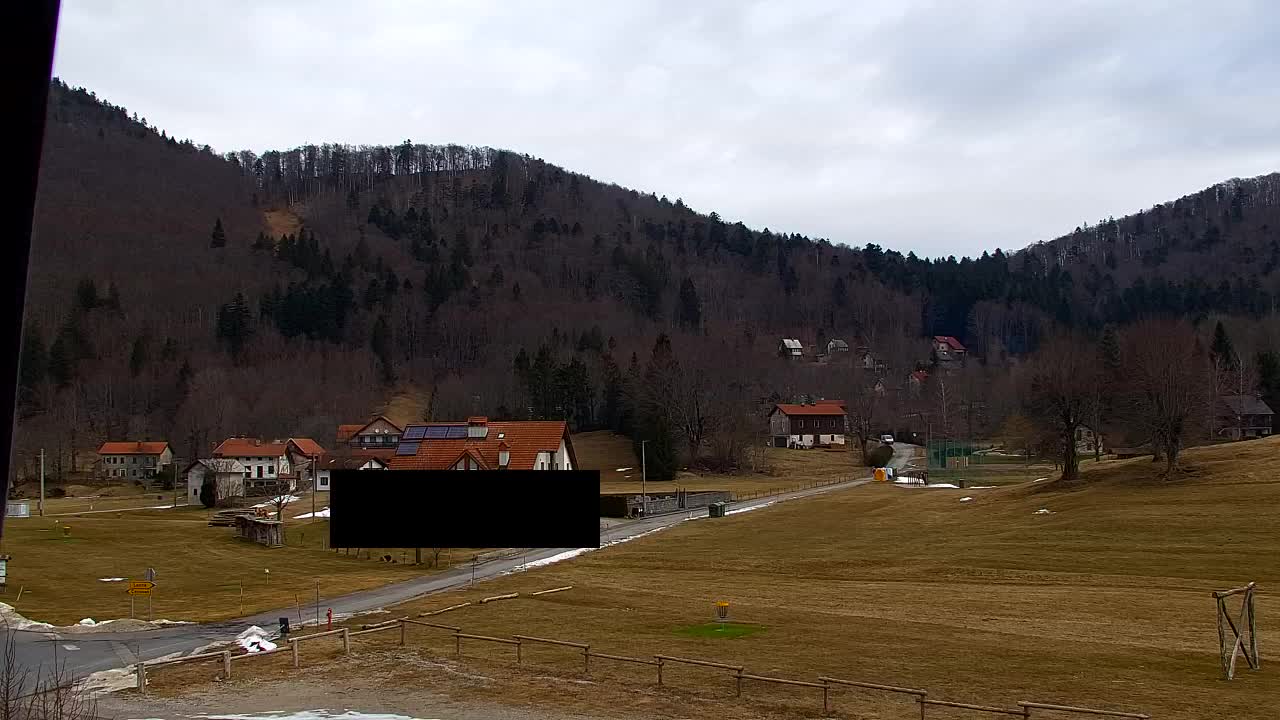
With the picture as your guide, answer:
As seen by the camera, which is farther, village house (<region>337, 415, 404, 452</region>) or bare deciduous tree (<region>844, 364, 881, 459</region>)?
bare deciduous tree (<region>844, 364, 881, 459</region>)

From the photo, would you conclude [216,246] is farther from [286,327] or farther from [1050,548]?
[1050,548]

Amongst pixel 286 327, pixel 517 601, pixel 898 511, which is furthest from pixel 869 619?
pixel 286 327

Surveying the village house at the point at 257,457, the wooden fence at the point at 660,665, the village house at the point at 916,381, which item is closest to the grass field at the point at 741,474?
the wooden fence at the point at 660,665

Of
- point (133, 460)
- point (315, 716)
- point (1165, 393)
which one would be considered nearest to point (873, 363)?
point (1165, 393)

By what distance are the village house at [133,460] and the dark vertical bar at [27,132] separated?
107824 millimetres

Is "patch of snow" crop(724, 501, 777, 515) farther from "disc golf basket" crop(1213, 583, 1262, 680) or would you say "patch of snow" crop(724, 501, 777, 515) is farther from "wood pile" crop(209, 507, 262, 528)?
"disc golf basket" crop(1213, 583, 1262, 680)

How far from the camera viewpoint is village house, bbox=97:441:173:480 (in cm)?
9850

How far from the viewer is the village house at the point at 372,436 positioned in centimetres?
2448

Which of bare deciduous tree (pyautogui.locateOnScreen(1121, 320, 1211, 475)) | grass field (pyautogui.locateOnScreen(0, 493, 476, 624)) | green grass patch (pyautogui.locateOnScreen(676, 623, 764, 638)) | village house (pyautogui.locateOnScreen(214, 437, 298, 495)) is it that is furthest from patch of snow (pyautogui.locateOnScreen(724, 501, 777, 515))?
village house (pyautogui.locateOnScreen(214, 437, 298, 495))

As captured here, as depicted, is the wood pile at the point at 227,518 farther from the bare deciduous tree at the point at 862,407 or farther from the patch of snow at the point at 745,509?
the bare deciduous tree at the point at 862,407

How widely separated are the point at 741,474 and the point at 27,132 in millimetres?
65491

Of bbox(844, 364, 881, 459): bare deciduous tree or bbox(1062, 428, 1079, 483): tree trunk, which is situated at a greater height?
bbox(844, 364, 881, 459): bare deciduous tree

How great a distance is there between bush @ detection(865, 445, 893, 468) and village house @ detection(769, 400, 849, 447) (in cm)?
1836
